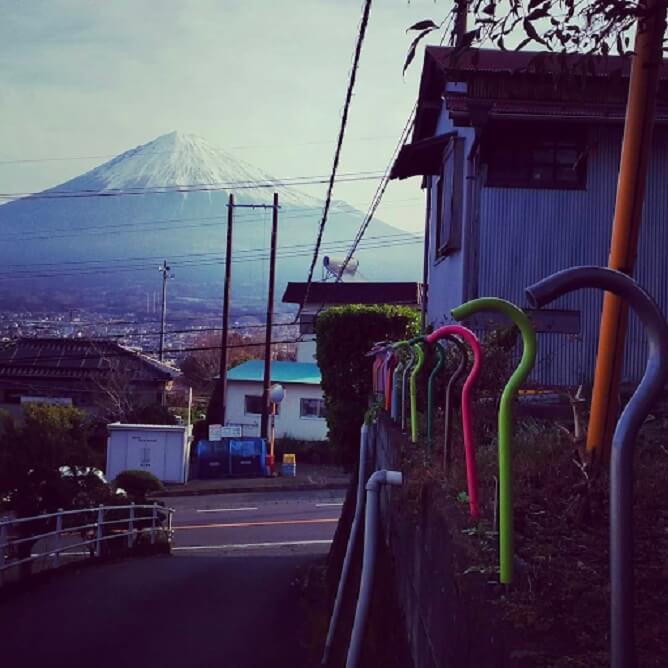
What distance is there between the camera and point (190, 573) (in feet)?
46.0

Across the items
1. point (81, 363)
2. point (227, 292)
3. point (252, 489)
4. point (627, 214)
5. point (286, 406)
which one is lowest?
point (252, 489)

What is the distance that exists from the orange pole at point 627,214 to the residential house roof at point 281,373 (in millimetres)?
32717

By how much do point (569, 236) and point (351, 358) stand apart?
512 cm

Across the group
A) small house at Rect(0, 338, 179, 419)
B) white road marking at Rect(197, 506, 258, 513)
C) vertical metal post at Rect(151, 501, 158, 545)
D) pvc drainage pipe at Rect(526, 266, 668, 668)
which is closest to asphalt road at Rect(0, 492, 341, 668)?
vertical metal post at Rect(151, 501, 158, 545)

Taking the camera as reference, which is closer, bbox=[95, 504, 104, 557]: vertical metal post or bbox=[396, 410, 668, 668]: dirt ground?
bbox=[396, 410, 668, 668]: dirt ground

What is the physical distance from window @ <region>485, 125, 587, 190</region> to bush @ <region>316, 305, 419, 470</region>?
416 cm

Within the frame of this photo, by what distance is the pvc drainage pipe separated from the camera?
2023 millimetres

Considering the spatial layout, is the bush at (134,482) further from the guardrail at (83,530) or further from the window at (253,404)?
the window at (253,404)

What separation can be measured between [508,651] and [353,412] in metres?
13.1

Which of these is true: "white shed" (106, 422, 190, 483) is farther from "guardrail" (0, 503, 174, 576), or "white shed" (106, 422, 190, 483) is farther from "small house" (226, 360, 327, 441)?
"guardrail" (0, 503, 174, 576)

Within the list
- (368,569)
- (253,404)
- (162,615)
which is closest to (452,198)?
(162,615)

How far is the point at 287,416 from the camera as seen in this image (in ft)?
126

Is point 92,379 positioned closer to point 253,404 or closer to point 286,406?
point 253,404

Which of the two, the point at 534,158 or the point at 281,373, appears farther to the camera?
the point at 281,373
